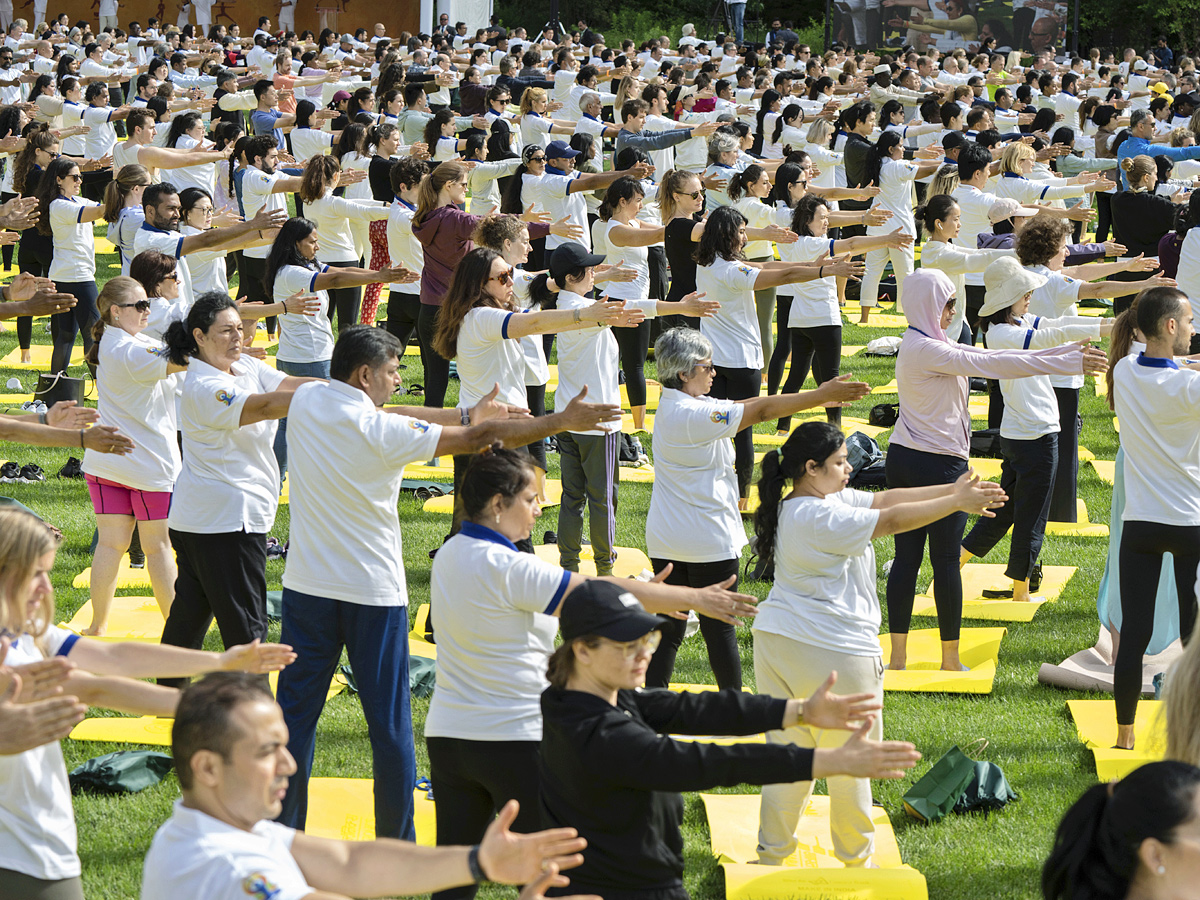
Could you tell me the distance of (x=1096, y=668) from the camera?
23.6ft

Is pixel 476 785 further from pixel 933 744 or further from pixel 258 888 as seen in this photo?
pixel 933 744

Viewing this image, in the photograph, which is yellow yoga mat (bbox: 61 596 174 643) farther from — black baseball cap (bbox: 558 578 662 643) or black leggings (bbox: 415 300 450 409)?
black baseball cap (bbox: 558 578 662 643)

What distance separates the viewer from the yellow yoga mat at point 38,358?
521 inches

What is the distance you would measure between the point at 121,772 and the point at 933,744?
3.62m

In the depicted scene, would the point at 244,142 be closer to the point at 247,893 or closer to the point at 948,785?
the point at 948,785

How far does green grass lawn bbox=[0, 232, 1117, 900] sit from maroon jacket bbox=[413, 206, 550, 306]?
160cm

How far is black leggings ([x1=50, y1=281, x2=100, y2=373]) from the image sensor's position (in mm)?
11656

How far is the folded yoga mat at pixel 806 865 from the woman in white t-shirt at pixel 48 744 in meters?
2.44

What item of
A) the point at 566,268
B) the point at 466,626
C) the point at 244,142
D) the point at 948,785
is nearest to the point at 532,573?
the point at 466,626

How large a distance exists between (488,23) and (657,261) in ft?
93.6

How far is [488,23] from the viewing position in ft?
131

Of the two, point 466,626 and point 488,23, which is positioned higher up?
point 488,23

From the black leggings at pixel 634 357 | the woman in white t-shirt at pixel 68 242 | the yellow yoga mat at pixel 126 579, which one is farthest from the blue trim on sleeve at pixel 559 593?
the woman in white t-shirt at pixel 68 242

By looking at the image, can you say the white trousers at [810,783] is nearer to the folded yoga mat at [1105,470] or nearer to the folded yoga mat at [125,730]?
the folded yoga mat at [125,730]
